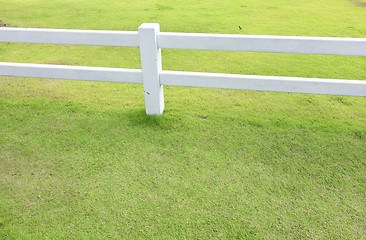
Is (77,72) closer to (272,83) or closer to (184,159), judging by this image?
(184,159)

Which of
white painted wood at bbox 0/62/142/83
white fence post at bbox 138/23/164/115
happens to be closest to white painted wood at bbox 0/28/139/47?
white fence post at bbox 138/23/164/115

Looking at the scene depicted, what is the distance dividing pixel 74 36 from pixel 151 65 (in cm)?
95

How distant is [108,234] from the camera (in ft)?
7.03

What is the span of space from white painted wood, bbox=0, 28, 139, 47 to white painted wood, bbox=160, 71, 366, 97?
557 millimetres

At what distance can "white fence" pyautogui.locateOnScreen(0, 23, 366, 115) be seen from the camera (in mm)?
2859

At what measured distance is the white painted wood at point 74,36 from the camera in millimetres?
3111

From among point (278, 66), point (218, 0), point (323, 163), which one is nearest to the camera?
point (323, 163)

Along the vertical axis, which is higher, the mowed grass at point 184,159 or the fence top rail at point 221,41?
the fence top rail at point 221,41

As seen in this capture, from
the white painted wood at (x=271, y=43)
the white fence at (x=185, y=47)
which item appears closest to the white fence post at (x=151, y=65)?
the white fence at (x=185, y=47)

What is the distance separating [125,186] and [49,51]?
410cm

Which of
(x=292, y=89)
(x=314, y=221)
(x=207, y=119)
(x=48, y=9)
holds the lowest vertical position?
(x=314, y=221)

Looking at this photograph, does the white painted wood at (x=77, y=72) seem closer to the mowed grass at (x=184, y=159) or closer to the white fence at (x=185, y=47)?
the white fence at (x=185, y=47)

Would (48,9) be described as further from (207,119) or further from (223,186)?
(223,186)

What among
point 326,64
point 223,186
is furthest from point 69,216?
point 326,64
